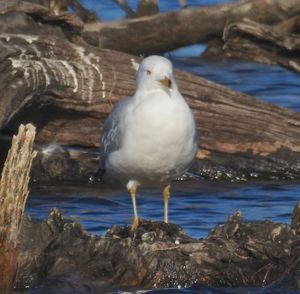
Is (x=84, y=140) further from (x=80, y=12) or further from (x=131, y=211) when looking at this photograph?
(x=80, y=12)

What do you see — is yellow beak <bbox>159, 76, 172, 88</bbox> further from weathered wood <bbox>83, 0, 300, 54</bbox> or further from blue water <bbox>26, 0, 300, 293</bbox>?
weathered wood <bbox>83, 0, 300, 54</bbox>

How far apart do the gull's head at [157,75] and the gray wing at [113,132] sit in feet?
0.78

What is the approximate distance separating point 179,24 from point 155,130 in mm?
6438

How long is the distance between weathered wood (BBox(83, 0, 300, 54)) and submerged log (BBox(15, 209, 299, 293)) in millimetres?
6909

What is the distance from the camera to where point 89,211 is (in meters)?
8.87

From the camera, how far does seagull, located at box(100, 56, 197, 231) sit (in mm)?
6797

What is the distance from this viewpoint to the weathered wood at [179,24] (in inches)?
516

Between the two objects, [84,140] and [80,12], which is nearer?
[84,140]

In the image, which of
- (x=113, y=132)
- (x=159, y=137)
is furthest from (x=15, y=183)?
(x=113, y=132)

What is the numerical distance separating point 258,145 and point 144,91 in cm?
262

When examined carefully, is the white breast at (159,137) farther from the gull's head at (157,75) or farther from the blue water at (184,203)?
the blue water at (184,203)

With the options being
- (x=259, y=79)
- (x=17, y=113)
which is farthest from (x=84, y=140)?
(x=259, y=79)

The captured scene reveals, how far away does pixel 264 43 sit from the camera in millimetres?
13234

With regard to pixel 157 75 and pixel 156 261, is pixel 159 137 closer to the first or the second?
pixel 157 75
